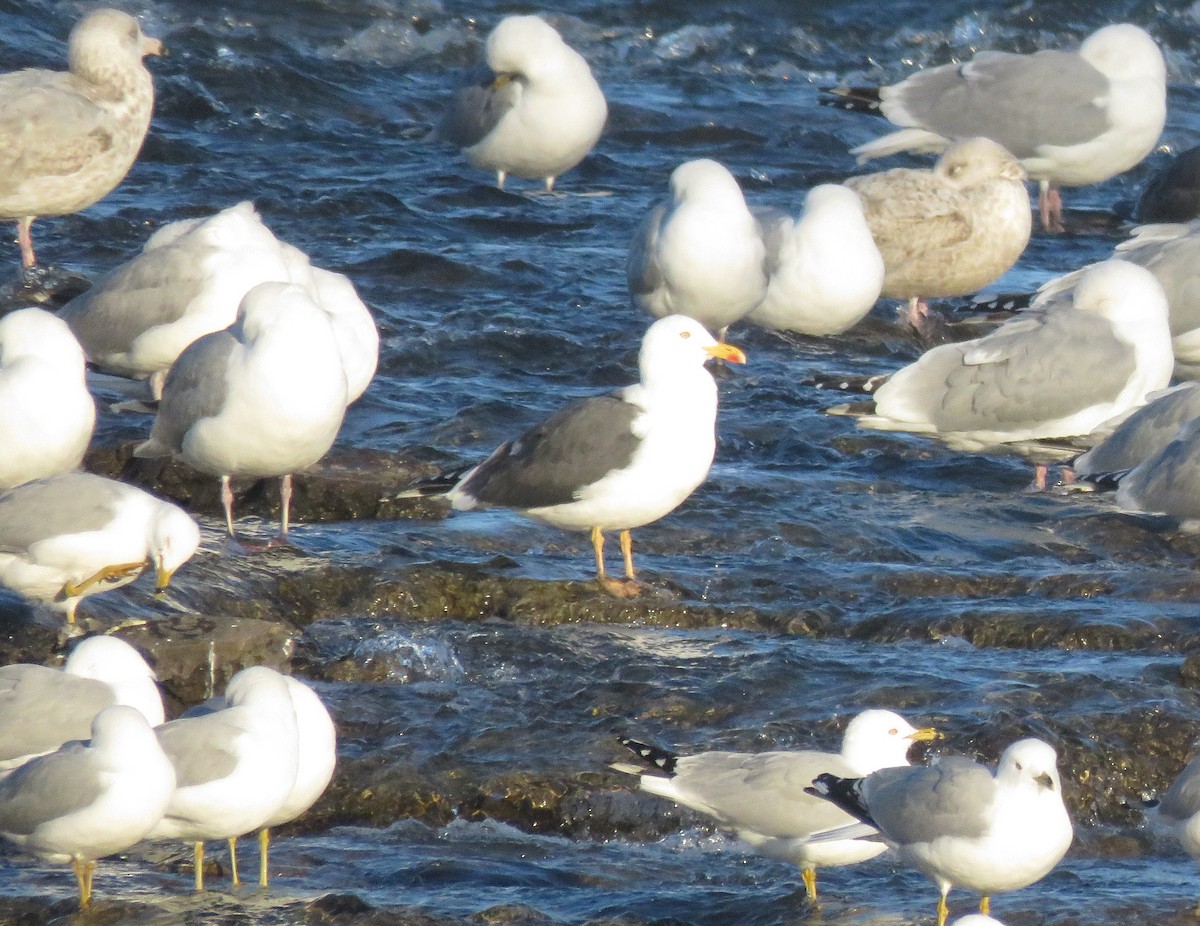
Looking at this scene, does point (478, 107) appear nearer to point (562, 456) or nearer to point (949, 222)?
point (949, 222)

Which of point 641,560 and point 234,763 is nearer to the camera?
point 234,763

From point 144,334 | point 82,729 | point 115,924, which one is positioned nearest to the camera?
point 115,924

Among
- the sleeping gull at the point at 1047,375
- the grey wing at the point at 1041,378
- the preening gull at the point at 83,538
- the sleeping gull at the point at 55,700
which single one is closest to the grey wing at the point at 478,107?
the sleeping gull at the point at 1047,375

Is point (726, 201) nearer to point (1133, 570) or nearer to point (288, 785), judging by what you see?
point (1133, 570)

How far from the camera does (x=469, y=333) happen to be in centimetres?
1202

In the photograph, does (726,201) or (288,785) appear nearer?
(288,785)

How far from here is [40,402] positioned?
804 cm

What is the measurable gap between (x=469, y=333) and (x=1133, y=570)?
4.70 m

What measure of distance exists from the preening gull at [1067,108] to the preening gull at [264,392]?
827cm

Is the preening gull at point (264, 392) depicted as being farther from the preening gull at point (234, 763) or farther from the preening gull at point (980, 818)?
the preening gull at point (980, 818)

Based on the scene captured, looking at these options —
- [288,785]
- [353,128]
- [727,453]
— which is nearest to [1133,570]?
[727,453]

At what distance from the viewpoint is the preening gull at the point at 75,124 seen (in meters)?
11.6

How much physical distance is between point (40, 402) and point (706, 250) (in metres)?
4.38

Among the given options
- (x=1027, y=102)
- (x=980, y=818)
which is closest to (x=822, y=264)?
(x=1027, y=102)
